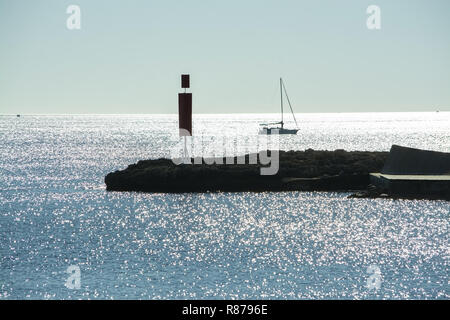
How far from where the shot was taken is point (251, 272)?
34.4 m

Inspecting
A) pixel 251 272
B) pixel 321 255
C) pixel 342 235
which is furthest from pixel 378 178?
pixel 251 272

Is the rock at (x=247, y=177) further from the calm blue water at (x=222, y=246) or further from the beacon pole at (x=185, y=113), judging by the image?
the beacon pole at (x=185, y=113)

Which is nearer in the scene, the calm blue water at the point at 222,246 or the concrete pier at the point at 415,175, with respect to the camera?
the calm blue water at the point at 222,246

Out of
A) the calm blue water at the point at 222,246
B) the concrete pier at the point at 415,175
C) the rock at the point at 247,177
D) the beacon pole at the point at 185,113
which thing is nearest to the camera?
the calm blue water at the point at 222,246

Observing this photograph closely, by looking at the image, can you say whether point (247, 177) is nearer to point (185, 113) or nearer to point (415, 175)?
point (185, 113)

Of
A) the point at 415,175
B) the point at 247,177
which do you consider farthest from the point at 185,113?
the point at 415,175

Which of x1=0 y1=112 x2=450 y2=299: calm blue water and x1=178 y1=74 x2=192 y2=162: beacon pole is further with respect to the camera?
x1=178 y1=74 x2=192 y2=162: beacon pole

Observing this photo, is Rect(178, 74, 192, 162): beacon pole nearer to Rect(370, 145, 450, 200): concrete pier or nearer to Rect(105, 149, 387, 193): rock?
Rect(105, 149, 387, 193): rock

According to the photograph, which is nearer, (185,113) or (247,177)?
(247,177)

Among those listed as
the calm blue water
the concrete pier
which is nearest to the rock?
the calm blue water

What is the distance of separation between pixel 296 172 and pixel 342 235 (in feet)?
73.6

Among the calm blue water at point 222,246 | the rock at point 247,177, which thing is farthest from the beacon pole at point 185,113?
the calm blue water at point 222,246
